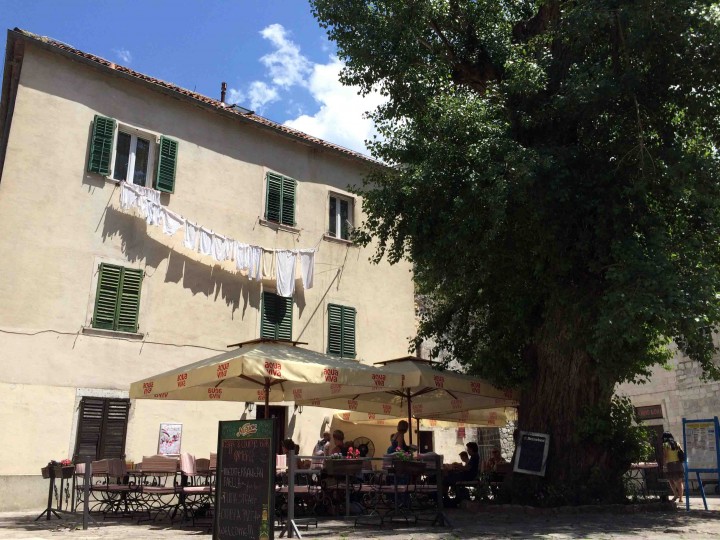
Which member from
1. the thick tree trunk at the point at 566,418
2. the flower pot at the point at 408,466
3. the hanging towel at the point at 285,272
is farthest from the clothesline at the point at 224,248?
the flower pot at the point at 408,466

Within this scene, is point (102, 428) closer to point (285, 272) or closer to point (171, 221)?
point (171, 221)

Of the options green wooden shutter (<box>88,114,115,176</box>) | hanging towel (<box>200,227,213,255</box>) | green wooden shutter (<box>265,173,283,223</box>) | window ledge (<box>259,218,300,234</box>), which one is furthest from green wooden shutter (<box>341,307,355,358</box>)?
green wooden shutter (<box>88,114,115,176</box>)

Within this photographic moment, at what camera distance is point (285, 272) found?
16.9m

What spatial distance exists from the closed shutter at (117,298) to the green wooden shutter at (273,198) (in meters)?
4.03

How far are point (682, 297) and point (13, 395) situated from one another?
37.8 ft

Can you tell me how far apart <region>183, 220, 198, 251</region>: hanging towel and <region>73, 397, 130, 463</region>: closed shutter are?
3.67 metres

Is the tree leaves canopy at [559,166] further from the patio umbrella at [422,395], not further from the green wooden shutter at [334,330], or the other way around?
the green wooden shutter at [334,330]

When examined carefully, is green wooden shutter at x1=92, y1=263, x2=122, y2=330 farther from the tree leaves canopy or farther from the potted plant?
the potted plant

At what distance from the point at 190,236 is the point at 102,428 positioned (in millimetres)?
4544

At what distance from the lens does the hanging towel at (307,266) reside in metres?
17.2

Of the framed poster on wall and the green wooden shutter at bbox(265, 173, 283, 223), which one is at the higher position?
the green wooden shutter at bbox(265, 173, 283, 223)

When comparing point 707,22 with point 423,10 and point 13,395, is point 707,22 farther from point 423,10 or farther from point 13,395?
point 13,395

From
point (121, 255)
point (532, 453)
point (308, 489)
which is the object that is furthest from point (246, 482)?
point (121, 255)

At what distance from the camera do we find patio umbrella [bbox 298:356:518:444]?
443 inches
